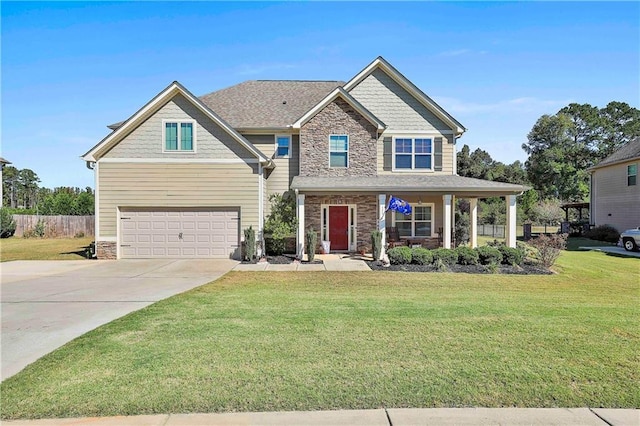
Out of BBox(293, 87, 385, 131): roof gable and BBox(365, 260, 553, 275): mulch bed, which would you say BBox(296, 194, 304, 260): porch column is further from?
BBox(293, 87, 385, 131): roof gable

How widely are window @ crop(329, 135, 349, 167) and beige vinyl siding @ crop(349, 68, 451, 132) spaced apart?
2.51 metres

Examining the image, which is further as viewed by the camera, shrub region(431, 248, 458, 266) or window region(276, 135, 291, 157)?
window region(276, 135, 291, 157)

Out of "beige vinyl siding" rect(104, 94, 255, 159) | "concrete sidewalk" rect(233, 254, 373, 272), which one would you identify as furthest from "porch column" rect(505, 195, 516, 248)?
"beige vinyl siding" rect(104, 94, 255, 159)

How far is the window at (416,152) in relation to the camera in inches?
731

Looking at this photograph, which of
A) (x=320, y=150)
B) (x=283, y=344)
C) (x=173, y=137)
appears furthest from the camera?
(x=320, y=150)

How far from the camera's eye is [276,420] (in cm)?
356

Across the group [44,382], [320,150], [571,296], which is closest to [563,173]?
[320,150]

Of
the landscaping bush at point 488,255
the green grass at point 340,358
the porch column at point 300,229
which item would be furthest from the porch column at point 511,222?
the porch column at point 300,229

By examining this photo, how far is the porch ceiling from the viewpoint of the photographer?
15602mm

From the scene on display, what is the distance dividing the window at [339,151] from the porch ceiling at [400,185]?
822mm

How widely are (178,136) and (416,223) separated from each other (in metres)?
12.0

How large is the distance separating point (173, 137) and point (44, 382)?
13201mm

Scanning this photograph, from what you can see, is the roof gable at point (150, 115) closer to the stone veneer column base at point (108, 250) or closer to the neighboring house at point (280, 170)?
the neighboring house at point (280, 170)

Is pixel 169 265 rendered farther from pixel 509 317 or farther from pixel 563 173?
pixel 563 173
